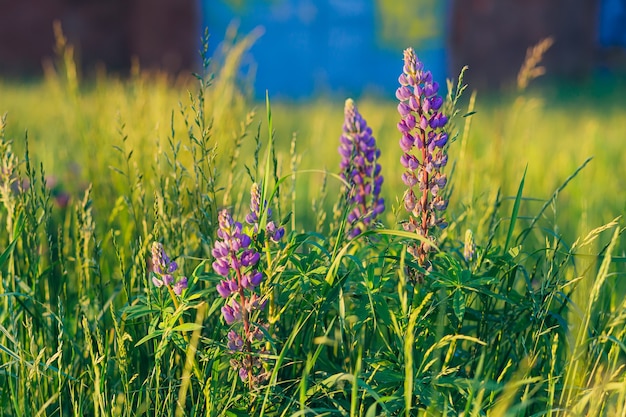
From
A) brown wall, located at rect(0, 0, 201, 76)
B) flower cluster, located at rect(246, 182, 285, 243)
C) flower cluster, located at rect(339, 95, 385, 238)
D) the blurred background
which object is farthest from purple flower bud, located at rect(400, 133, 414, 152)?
brown wall, located at rect(0, 0, 201, 76)

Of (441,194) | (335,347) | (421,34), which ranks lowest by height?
(335,347)

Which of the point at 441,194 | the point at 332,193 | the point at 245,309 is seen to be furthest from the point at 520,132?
the point at 245,309

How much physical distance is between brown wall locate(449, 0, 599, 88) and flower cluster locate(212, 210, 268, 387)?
8.17 meters

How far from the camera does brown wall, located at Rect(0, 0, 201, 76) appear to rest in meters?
9.27

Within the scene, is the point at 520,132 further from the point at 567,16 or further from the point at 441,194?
the point at 567,16

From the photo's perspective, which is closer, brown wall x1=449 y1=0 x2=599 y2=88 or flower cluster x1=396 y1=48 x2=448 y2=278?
flower cluster x1=396 y1=48 x2=448 y2=278

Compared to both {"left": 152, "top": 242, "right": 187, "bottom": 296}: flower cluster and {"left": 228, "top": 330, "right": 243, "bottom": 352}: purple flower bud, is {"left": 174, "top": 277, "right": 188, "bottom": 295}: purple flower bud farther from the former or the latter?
{"left": 228, "top": 330, "right": 243, "bottom": 352}: purple flower bud

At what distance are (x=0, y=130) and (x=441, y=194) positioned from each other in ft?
3.11

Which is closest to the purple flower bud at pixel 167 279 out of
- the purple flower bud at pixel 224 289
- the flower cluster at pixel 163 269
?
the flower cluster at pixel 163 269

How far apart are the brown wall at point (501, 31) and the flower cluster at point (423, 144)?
7.94 m

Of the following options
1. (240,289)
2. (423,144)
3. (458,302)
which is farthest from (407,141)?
(240,289)

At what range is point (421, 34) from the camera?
952 cm

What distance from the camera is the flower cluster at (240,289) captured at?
49.9 inches

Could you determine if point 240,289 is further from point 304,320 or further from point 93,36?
point 93,36
